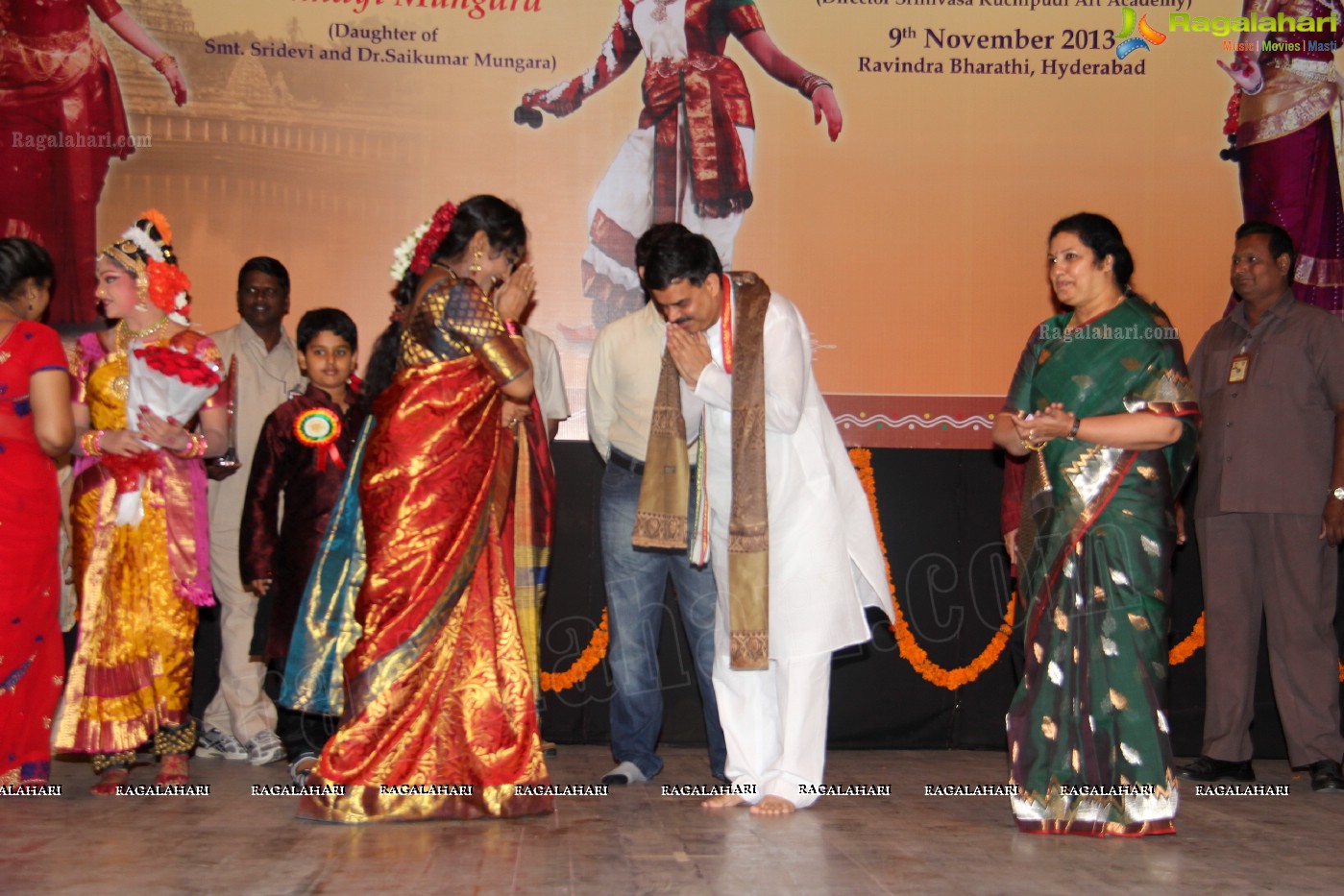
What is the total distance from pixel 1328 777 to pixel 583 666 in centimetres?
273

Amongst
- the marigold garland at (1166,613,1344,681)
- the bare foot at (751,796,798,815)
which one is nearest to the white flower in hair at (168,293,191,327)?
the bare foot at (751,796,798,815)

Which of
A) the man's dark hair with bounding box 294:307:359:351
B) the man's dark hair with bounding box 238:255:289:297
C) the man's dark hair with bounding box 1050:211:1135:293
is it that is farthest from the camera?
the man's dark hair with bounding box 238:255:289:297

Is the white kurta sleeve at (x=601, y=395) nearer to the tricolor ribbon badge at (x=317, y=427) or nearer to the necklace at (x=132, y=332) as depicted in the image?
the tricolor ribbon badge at (x=317, y=427)

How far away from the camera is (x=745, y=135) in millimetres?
5703

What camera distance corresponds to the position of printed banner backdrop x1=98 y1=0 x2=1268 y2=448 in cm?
552

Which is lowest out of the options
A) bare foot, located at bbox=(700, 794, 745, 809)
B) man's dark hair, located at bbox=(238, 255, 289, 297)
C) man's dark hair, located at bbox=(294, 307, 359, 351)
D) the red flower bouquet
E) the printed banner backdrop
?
bare foot, located at bbox=(700, 794, 745, 809)

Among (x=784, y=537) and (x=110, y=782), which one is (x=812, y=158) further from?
(x=110, y=782)

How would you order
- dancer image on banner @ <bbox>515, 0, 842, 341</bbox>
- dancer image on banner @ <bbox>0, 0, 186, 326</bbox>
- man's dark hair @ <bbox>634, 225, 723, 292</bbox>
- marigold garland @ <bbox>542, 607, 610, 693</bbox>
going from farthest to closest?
dancer image on banner @ <bbox>515, 0, 842, 341</bbox> → dancer image on banner @ <bbox>0, 0, 186, 326</bbox> → marigold garland @ <bbox>542, 607, 610, 693</bbox> → man's dark hair @ <bbox>634, 225, 723, 292</bbox>

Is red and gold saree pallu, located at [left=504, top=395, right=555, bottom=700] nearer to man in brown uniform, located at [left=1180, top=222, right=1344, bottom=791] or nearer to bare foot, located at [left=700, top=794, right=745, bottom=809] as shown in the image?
bare foot, located at [left=700, top=794, right=745, bottom=809]

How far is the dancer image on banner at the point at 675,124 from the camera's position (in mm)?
5652

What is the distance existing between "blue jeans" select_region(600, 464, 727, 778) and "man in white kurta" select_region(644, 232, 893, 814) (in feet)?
1.20

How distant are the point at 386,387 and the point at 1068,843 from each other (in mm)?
2192

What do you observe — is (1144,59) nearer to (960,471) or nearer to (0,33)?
(960,471)

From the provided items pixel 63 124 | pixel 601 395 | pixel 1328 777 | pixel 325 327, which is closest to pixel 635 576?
pixel 601 395
